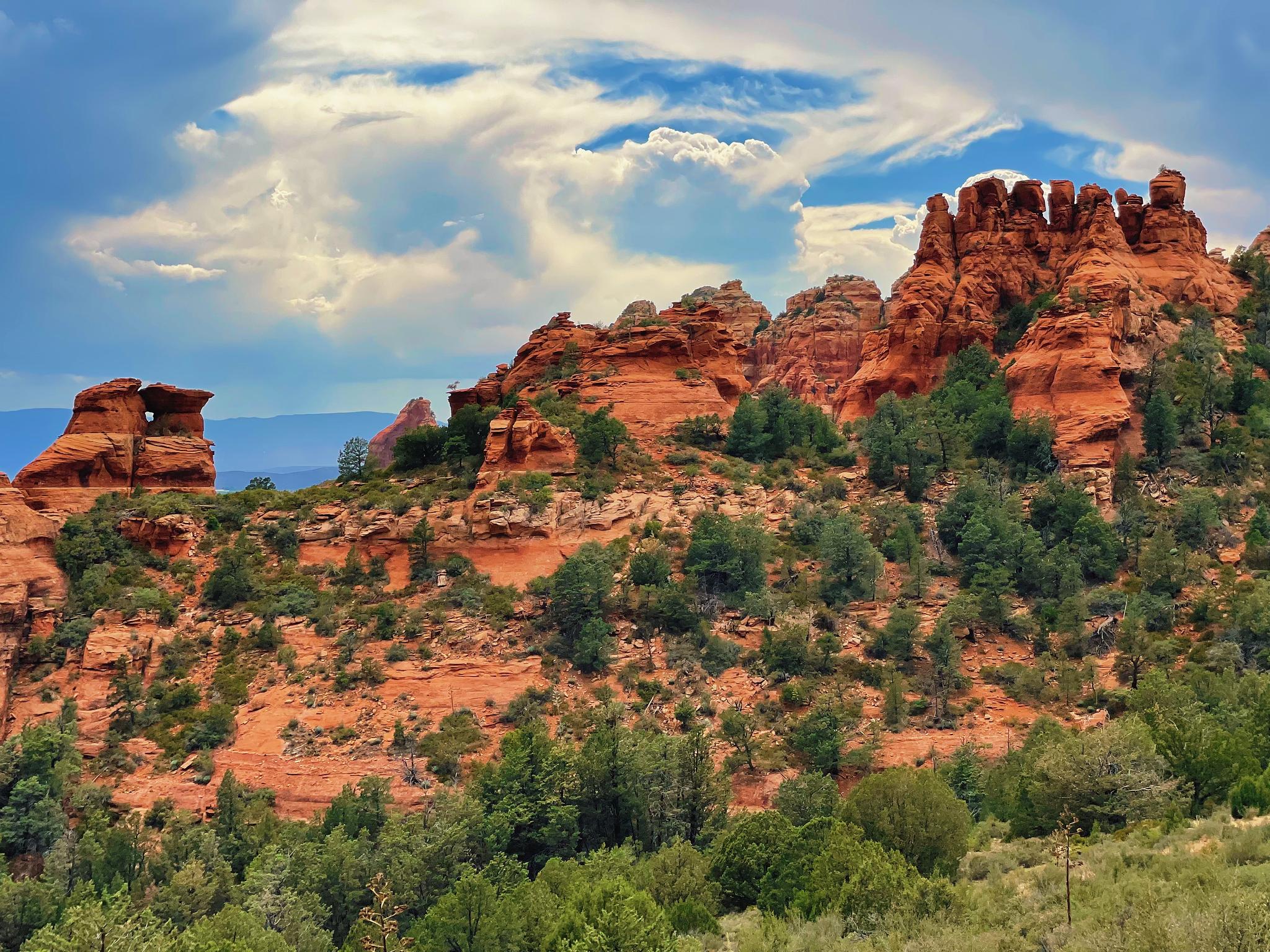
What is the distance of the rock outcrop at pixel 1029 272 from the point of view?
6950 centimetres

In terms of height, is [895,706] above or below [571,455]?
below

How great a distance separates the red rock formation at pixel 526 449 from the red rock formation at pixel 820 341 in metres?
46.7

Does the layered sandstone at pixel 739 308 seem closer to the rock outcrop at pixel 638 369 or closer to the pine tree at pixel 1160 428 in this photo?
the rock outcrop at pixel 638 369

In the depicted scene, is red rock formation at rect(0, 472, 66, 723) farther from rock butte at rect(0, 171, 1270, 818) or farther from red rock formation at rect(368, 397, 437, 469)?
red rock formation at rect(368, 397, 437, 469)

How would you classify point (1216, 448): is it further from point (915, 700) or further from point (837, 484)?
point (915, 700)

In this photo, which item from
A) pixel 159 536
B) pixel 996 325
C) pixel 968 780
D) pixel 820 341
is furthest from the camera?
pixel 820 341

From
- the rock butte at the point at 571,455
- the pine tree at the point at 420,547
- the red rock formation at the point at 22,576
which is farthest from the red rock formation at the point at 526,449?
the red rock formation at the point at 22,576

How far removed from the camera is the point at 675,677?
4781cm

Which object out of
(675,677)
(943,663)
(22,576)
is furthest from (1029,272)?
(22,576)

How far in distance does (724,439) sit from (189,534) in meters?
34.3

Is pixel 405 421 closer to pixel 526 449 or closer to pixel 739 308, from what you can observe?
pixel 739 308

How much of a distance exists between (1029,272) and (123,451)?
65.4 meters

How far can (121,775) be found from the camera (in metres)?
43.0

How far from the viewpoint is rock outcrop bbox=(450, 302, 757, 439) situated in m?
68.5
